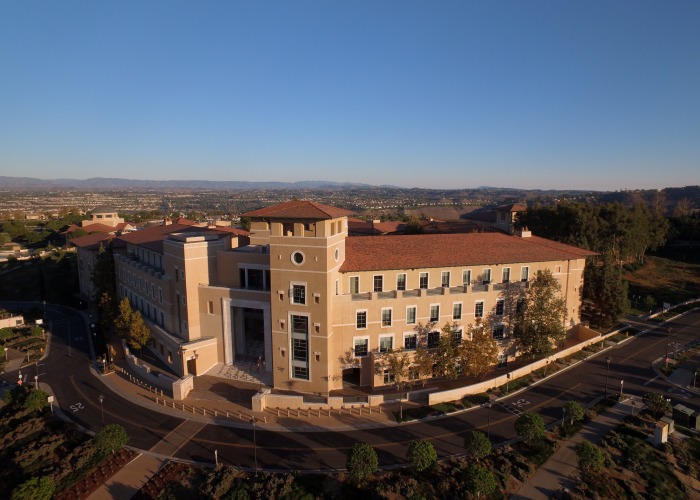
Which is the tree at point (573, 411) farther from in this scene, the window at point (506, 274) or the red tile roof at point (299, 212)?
the red tile roof at point (299, 212)

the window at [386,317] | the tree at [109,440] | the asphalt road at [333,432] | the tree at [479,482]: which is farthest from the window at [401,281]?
the tree at [109,440]

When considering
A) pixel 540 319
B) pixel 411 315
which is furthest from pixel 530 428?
pixel 540 319

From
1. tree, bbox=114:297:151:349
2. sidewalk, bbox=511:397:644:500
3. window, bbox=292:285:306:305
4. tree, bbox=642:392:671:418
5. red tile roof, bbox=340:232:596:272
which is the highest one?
red tile roof, bbox=340:232:596:272

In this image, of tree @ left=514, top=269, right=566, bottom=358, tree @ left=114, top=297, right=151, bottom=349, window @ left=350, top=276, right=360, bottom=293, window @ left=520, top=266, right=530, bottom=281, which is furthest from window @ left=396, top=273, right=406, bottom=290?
tree @ left=114, top=297, right=151, bottom=349

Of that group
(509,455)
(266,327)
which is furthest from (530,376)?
(266,327)

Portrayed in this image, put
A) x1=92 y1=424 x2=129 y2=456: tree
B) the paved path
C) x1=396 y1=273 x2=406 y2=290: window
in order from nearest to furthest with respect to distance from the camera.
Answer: the paved path, x1=92 y1=424 x2=129 y2=456: tree, x1=396 y1=273 x2=406 y2=290: window

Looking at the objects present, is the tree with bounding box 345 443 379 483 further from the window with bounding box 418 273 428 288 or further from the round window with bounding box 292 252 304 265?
the window with bounding box 418 273 428 288

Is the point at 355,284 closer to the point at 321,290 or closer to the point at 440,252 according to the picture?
the point at 321,290
